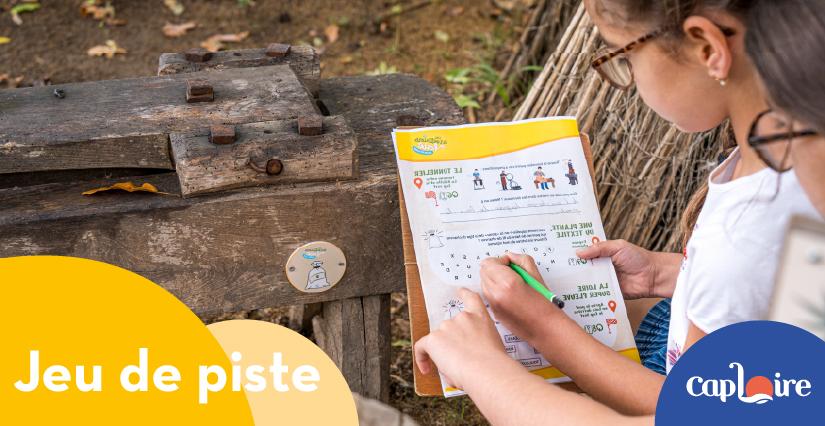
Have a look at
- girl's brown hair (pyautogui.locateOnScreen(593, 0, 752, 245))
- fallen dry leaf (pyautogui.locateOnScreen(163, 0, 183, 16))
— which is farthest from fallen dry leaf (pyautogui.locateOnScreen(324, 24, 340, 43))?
girl's brown hair (pyautogui.locateOnScreen(593, 0, 752, 245))

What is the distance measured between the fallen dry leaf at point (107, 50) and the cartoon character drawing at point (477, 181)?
2998mm

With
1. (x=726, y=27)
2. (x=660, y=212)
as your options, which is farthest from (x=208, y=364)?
(x=660, y=212)

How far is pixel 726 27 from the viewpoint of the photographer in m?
1.25

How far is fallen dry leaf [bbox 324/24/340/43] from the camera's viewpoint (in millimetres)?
4434

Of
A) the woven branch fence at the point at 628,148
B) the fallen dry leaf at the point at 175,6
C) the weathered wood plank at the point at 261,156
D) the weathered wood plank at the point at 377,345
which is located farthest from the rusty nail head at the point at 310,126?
the fallen dry leaf at the point at 175,6

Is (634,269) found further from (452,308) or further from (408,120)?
(408,120)

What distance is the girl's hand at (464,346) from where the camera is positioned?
148 centimetres

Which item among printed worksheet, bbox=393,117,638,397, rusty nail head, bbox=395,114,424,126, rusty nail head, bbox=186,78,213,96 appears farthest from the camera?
rusty nail head, bbox=395,114,424,126

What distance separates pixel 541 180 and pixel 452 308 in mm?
340

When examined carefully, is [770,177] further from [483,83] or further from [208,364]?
[483,83]

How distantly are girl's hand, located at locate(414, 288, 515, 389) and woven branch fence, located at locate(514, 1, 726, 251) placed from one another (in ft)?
4.03

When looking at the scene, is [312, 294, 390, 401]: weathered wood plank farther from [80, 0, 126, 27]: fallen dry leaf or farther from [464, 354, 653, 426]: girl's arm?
[80, 0, 126, 27]: fallen dry leaf

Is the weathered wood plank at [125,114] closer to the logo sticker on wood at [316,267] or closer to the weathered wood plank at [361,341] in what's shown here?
the logo sticker on wood at [316,267]

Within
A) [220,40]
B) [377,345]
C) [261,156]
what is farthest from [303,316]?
[220,40]
